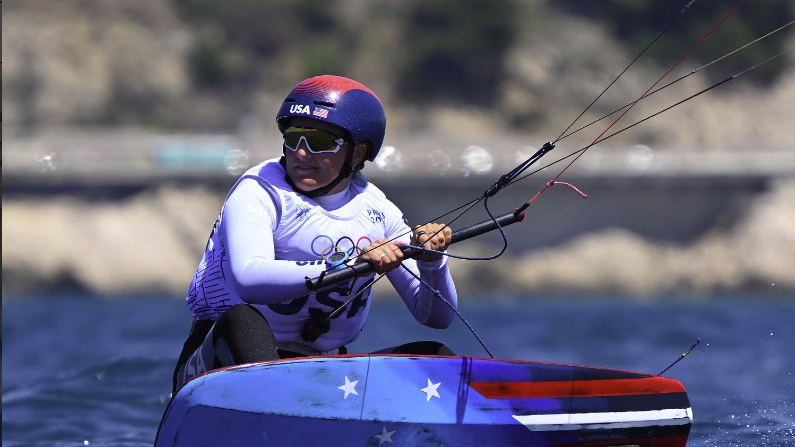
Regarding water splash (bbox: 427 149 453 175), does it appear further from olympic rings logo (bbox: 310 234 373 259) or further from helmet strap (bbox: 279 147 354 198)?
olympic rings logo (bbox: 310 234 373 259)

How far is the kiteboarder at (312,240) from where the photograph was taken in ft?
15.4

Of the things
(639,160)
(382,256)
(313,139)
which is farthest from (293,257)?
(639,160)

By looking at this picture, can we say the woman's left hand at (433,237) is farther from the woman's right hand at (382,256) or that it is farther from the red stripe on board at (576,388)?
the red stripe on board at (576,388)

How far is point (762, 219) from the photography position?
41.9 meters

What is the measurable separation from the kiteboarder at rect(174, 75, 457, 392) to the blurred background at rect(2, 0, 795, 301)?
25.2 metres

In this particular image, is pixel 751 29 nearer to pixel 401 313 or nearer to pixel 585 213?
pixel 585 213

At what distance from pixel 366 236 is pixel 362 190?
289 mm

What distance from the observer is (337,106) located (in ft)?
16.6

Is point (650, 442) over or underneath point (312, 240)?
underneath

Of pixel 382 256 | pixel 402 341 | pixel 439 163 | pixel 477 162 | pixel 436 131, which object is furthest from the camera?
pixel 436 131

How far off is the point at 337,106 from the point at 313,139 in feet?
0.58

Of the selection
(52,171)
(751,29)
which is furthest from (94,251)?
(751,29)

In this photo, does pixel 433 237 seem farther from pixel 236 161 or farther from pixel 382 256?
pixel 236 161

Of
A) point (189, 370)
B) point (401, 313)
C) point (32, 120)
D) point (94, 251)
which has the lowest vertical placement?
point (189, 370)
